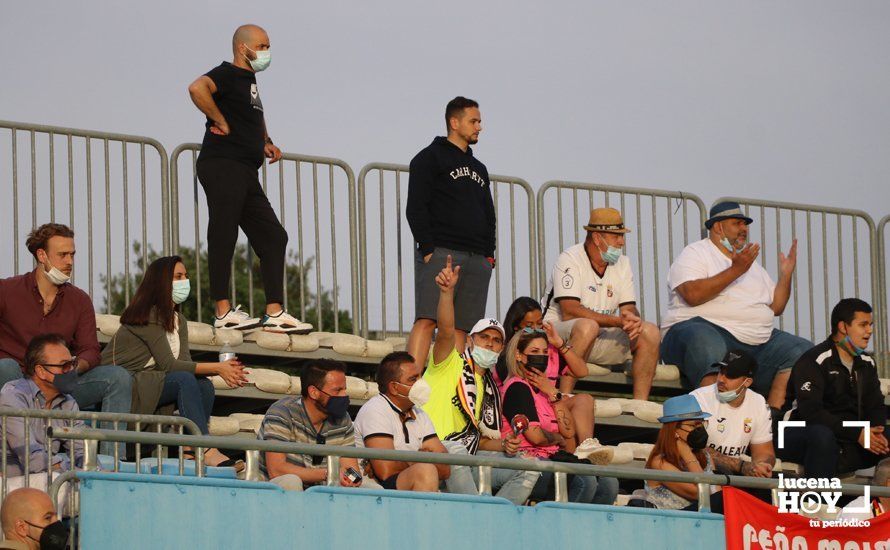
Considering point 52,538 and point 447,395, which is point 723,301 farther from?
point 52,538

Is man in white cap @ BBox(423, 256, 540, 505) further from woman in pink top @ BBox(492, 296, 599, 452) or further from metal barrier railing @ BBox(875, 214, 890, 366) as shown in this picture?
metal barrier railing @ BBox(875, 214, 890, 366)

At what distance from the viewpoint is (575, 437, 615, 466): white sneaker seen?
11703 millimetres

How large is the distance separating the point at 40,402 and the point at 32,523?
142 centimetres

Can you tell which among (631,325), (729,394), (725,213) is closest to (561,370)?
(631,325)

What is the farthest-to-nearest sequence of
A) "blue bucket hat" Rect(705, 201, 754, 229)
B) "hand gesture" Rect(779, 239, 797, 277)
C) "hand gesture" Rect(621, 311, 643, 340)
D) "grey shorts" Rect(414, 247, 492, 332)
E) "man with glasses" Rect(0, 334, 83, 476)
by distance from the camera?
"hand gesture" Rect(779, 239, 797, 277)
"blue bucket hat" Rect(705, 201, 754, 229)
"hand gesture" Rect(621, 311, 643, 340)
"grey shorts" Rect(414, 247, 492, 332)
"man with glasses" Rect(0, 334, 83, 476)

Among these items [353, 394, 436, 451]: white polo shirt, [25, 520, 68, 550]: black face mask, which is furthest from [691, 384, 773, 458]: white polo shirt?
[25, 520, 68, 550]: black face mask

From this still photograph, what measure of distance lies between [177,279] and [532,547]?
3388mm

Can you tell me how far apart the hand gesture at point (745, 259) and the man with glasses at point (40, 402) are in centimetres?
555

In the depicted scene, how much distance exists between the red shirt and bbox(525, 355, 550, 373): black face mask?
2695mm

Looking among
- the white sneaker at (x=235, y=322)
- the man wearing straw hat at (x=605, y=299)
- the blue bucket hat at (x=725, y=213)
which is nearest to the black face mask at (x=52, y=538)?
the white sneaker at (x=235, y=322)

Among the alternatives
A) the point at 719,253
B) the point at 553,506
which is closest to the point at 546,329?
the point at 719,253

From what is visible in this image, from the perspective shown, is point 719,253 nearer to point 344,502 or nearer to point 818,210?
point 818,210

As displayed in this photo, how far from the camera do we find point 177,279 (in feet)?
38.7

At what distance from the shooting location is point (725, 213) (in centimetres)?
1434
